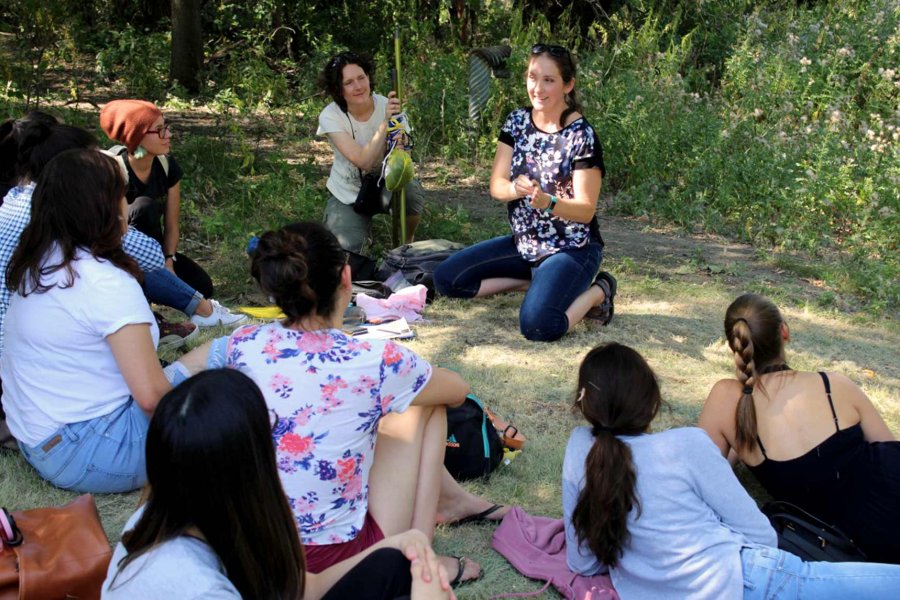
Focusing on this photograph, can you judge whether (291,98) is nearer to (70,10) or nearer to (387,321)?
(70,10)

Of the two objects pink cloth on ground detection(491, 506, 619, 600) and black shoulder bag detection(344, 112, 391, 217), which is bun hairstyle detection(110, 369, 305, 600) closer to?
pink cloth on ground detection(491, 506, 619, 600)

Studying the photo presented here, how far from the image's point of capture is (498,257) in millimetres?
4871

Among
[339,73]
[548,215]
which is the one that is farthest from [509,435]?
[339,73]

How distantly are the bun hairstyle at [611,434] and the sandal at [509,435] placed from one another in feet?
3.24

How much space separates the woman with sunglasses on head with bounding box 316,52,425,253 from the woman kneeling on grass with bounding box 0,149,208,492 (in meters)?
2.51

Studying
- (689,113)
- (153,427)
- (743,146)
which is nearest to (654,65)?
(689,113)

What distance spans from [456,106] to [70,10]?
4.55m

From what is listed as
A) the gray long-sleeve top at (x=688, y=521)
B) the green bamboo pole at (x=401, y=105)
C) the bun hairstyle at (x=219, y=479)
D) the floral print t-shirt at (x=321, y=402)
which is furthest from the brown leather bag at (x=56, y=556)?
the green bamboo pole at (x=401, y=105)

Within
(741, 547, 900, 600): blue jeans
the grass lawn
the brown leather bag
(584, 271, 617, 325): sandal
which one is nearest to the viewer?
the brown leather bag

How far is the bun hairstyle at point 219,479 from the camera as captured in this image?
1.53 m

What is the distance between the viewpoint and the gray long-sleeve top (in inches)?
88.7

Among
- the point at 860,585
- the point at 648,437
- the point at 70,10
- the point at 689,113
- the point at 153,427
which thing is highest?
the point at 70,10

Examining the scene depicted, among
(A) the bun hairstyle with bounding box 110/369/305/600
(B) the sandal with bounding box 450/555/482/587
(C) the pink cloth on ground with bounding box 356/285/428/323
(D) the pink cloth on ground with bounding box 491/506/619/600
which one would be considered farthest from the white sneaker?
(A) the bun hairstyle with bounding box 110/369/305/600

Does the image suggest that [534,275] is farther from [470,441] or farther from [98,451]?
[98,451]
